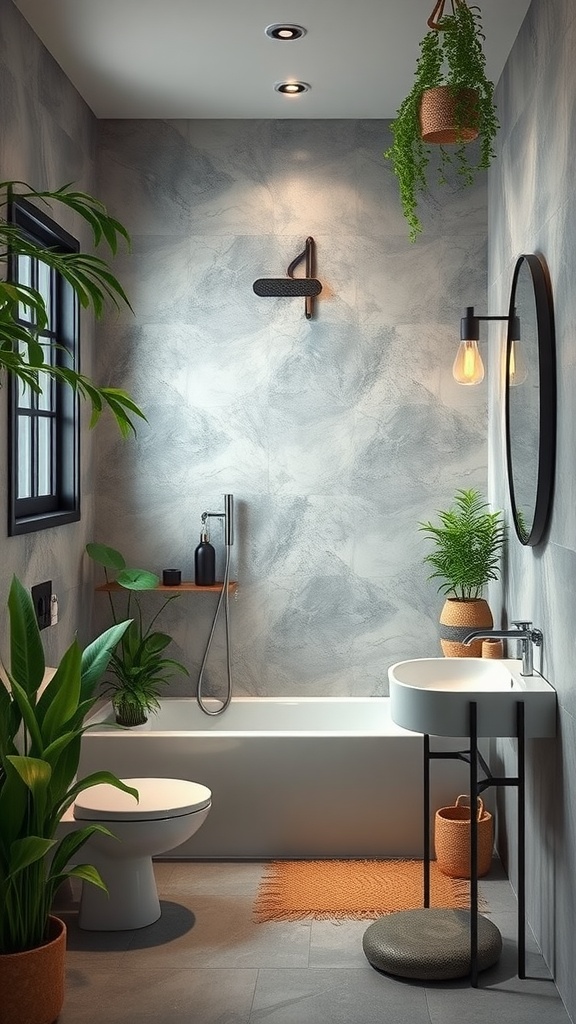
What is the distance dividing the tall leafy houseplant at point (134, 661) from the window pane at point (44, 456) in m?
0.32

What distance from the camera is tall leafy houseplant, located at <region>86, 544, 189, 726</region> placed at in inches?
170

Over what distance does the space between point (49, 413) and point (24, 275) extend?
0.55m

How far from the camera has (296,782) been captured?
4.02 metres

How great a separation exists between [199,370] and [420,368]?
36.6 inches

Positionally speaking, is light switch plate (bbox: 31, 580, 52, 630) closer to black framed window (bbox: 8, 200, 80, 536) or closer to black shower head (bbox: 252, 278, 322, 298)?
black framed window (bbox: 8, 200, 80, 536)

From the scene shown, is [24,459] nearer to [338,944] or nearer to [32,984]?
[32,984]

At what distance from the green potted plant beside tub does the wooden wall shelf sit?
1.56m

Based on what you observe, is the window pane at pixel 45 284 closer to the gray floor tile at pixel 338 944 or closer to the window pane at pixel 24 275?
the window pane at pixel 24 275

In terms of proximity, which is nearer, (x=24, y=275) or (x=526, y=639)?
(x=526, y=639)

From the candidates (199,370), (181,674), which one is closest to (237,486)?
(199,370)

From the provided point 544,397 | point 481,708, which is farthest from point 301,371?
point 481,708

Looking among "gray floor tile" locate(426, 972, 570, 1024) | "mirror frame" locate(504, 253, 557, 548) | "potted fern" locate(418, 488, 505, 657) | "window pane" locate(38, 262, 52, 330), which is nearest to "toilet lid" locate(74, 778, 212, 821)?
"gray floor tile" locate(426, 972, 570, 1024)

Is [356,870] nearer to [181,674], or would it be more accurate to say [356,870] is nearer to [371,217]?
[181,674]

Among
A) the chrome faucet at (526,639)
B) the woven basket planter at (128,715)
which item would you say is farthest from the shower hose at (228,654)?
the chrome faucet at (526,639)
